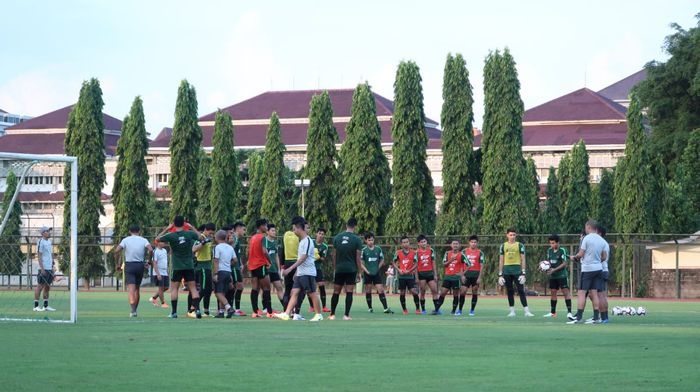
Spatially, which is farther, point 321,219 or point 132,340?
point 321,219

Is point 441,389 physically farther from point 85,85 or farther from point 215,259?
point 85,85

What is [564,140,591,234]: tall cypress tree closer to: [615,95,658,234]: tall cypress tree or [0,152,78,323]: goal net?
[615,95,658,234]: tall cypress tree

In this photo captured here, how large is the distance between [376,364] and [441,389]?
8.04ft

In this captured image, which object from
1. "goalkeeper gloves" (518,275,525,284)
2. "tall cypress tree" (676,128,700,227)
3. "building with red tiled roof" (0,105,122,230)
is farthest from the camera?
"building with red tiled roof" (0,105,122,230)

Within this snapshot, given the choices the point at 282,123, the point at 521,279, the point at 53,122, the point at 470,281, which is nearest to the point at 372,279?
the point at 470,281

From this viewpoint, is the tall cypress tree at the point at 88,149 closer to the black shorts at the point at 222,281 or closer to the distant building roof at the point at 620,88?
the black shorts at the point at 222,281

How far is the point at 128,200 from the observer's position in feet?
222

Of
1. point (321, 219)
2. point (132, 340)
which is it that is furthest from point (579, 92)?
point (132, 340)

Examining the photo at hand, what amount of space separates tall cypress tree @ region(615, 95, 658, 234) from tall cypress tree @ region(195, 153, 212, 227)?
21652 millimetres

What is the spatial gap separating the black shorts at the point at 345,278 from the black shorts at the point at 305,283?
180cm

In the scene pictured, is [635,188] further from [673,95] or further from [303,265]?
[303,265]

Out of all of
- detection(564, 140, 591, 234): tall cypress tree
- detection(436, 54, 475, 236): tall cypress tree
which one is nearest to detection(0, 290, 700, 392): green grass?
detection(436, 54, 475, 236): tall cypress tree

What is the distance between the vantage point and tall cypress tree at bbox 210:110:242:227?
7081 cm

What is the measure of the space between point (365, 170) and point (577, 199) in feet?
58.0
